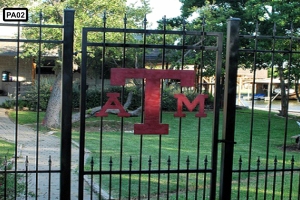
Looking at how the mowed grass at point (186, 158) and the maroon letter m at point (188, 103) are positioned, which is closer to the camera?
the maroon letter m at point (188, 103)

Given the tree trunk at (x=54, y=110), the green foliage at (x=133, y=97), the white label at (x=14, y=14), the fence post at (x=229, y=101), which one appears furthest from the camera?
the green foliage at (x=133, y=97)

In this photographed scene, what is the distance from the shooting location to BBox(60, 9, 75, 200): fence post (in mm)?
4680

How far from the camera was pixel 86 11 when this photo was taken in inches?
636

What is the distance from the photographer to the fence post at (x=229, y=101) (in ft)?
16.7

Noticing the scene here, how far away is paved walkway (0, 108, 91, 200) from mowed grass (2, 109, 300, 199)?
1.93 feet

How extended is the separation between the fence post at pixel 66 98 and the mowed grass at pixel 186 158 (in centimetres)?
39

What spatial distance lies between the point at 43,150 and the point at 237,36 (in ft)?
27.6

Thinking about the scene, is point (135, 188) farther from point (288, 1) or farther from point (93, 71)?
point (93, 71)

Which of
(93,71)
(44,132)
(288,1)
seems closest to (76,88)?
(93,71)

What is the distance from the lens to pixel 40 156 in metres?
11.1

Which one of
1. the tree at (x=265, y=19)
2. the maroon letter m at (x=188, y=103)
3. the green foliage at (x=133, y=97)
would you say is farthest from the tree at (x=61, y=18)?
the maroon letter m at (x=188, y=103)

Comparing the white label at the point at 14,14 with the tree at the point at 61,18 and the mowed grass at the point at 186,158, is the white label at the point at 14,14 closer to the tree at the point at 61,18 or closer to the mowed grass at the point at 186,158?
the mowed grass at the point at 186,158

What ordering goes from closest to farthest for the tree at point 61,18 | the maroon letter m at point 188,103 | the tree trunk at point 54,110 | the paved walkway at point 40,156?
the maroon letter m at point 188,103 < the paved walkway at point 40,156 < the tree at point 61,18 < the tree trunk at point 54,110

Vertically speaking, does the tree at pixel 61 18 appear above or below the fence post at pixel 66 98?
above
